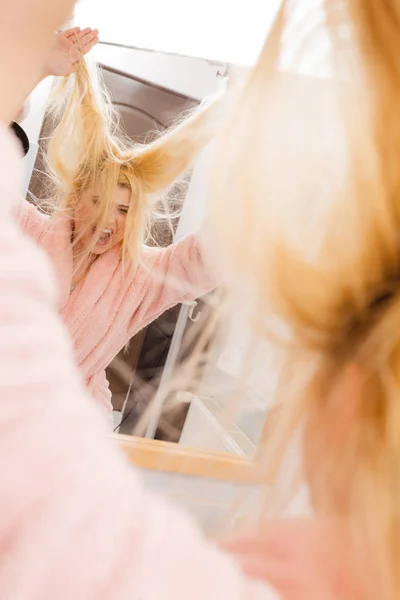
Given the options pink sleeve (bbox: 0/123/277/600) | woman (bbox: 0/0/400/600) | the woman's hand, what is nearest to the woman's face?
the woman's hand

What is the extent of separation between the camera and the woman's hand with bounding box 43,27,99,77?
1.58 ft

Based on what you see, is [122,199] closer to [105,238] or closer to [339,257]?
[105,238]

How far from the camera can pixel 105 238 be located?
56 centimetres

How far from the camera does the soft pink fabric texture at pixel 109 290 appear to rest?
1.77 ft

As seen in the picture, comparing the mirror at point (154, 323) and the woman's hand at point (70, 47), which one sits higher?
the woman's hand at point (70, 47)

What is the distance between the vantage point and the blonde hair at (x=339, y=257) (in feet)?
0.66

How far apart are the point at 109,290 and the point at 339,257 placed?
1.18 feet

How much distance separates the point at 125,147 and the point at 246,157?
0.36 metres

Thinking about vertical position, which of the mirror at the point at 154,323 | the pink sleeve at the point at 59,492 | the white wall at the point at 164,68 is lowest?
the mirror at the point at 154,323

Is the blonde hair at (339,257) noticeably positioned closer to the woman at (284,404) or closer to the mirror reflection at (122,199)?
the woman at (284,404)

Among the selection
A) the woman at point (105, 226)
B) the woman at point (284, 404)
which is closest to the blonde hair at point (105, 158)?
the woman at point (105, 226)

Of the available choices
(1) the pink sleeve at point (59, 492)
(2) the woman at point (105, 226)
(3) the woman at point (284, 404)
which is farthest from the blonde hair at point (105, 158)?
(1) the pink sleeve at point (59, 492)

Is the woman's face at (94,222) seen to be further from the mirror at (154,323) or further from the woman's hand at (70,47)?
the woman's hand at (70,47)

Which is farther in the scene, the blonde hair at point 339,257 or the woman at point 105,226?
the woman at point 105,226
